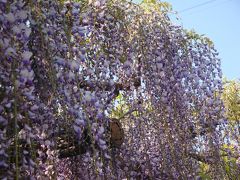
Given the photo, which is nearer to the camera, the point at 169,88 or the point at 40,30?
the point at 40,30

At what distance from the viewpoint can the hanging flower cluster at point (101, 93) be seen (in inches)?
86.7

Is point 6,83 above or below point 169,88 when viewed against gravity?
below

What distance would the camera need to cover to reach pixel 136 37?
13.8 feet

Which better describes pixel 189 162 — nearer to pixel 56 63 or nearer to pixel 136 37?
pixel 136 37

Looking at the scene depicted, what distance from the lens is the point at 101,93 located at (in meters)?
3.35

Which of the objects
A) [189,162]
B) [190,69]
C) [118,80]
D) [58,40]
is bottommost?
[189,162]

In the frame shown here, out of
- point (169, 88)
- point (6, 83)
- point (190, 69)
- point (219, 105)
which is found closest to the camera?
point (6, 83)

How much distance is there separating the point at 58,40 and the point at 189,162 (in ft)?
7.12

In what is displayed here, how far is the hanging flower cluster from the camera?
2.20m

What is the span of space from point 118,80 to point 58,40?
1.54 m

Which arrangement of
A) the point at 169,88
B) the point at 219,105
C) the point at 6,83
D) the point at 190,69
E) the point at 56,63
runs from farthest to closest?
the point at 219,105, the point at 190,69, the point at 169,88, the point at 56,63, the point at 6,83

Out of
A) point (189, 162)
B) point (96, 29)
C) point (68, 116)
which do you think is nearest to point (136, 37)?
point (96, 29)

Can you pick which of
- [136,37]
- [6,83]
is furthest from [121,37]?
[6,83]

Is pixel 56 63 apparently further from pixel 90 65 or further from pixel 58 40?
pixel 90 65
